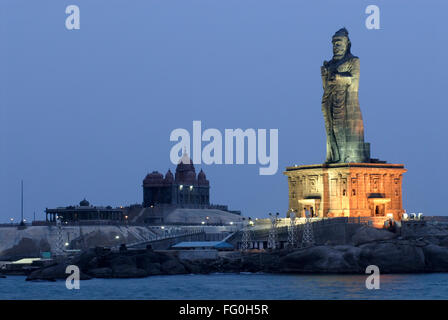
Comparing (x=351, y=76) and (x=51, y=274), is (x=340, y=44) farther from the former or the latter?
(x=51, y=274)

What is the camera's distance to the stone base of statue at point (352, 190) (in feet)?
387

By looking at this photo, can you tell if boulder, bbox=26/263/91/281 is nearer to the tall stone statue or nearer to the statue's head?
the tall stone statue

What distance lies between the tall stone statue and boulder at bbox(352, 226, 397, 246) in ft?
38.4

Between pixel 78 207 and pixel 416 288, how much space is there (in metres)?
95.1

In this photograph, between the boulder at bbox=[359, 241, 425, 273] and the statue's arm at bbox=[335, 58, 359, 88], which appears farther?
the statue's arm at bbox=[335, 58, 359, 88]

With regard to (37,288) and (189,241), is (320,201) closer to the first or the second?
(189,241)

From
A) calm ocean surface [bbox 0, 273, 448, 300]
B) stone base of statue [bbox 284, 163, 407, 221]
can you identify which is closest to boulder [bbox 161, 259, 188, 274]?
calm ocean surface [bbox 0, 273, 448, 300]

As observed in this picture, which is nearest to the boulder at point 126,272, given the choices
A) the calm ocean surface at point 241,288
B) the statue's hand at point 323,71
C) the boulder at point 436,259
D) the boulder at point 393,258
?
→ the calm ocean surface at point 241,288

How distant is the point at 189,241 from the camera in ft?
415

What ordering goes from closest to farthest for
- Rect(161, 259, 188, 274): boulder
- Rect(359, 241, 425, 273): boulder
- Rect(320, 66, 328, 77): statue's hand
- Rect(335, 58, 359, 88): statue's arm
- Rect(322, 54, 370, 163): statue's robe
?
Rect(359, 241, 425, 273): boulder < Rect(161, 259, 188, 274): boulder < Rect(322, 54, 370, 163): statue's robe < Rect(335, 58, 359, 88): statue's arm < Rect(320, 66, 328, 77): statue's hand

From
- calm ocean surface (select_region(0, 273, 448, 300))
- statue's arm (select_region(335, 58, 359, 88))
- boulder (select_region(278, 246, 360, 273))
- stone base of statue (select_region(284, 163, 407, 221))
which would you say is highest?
statue's arm (select_region(335, 58, 359, 88))

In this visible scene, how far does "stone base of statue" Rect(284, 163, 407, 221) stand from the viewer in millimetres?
118062

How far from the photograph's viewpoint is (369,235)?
362ft
